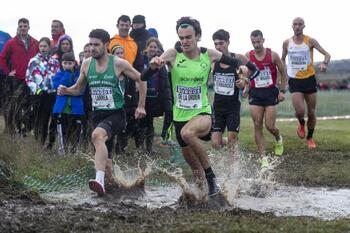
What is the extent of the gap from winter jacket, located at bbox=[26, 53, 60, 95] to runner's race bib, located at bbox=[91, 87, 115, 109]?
3550mm

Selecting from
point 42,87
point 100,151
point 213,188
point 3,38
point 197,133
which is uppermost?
point 3,38

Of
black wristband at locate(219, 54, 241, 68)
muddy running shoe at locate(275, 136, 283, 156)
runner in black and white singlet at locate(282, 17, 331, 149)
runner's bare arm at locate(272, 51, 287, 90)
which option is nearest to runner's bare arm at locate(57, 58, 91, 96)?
black wristband at locate(219, 54, 241, 68)

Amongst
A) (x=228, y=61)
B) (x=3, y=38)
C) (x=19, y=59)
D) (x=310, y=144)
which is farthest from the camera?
(x=310, y=144)

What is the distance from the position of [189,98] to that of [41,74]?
4875 mm

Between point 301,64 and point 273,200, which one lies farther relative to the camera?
point 301,64

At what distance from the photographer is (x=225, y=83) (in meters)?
11.5

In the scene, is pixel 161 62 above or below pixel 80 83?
above

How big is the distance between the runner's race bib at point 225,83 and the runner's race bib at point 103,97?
2.65 m

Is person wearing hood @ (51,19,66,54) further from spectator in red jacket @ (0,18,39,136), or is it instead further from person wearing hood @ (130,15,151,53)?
person wearing hood @ (130,15,151,53)

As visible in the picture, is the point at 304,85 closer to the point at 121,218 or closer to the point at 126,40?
the point at 126,40

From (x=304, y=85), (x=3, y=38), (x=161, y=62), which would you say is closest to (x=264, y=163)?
(x=161, y=62)

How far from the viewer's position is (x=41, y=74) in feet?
42.3

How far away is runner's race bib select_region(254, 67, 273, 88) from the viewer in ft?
41.1

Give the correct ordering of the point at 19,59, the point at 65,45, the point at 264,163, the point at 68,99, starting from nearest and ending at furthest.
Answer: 1. the point at 264,163
2. the point at 68,99
3. the point at 65,45
4. the point at 19,59
